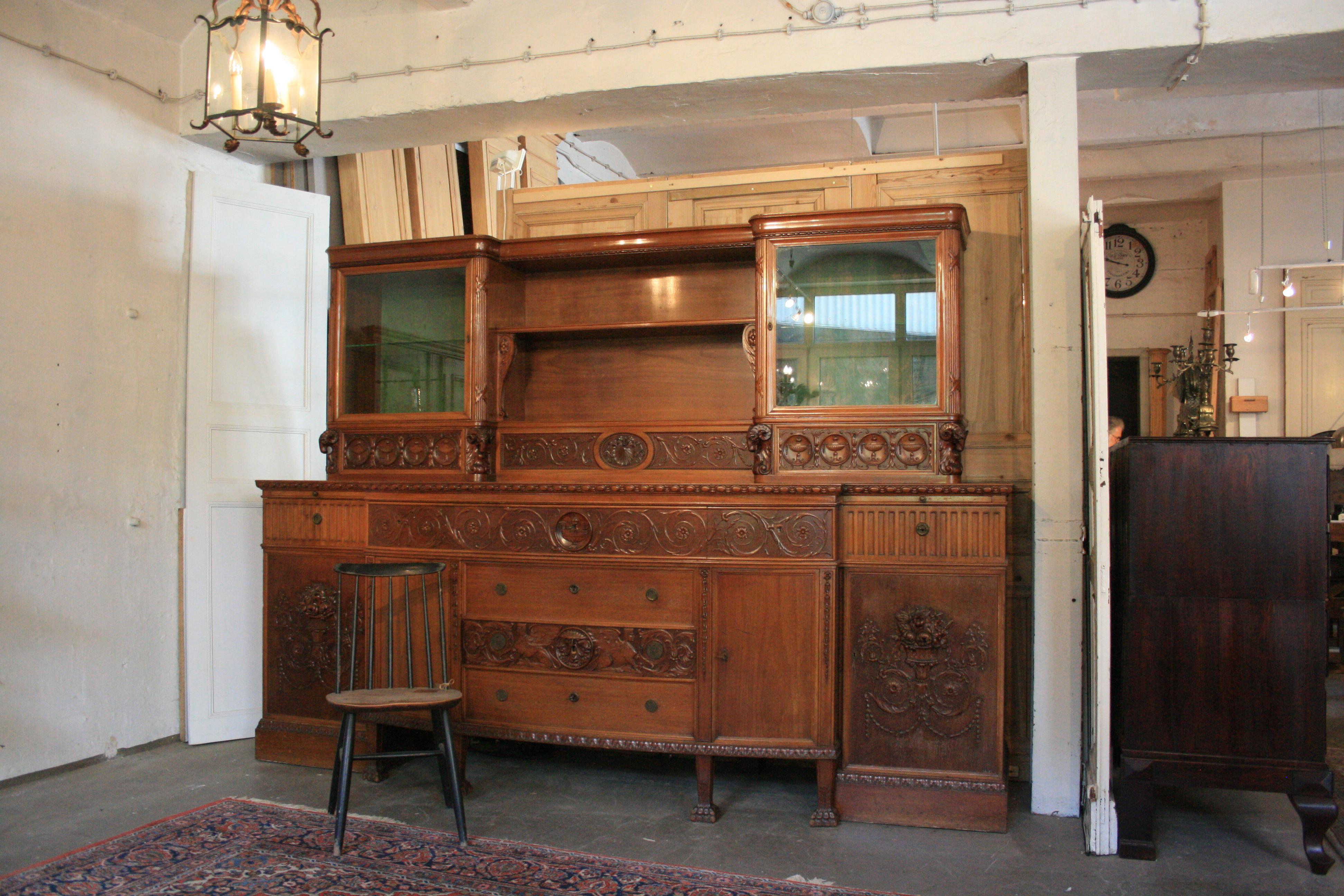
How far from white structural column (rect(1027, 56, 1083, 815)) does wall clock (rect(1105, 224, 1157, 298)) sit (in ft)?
21.9

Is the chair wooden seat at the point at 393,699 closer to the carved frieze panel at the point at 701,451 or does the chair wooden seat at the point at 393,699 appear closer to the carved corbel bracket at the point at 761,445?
the carved frieze panel at the point at 701,451

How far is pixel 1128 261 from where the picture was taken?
9391 millimetres

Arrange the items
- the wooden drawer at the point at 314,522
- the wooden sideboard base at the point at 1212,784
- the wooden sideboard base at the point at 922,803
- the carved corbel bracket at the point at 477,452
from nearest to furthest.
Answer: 1. the wooden sideboard base at the point at 1212,784
2. the wooden sideboard base at the point at 922,803
3. the wooden drawer at the point at 314,522
4. the carved corbel bracket at the point at 477,452

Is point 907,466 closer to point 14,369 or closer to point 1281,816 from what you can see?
point 1281,816

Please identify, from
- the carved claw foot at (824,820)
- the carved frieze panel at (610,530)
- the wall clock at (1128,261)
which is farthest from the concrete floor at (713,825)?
the wall clock at (1128,261)

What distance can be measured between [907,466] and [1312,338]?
6.88 metres

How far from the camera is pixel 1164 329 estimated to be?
366 inches

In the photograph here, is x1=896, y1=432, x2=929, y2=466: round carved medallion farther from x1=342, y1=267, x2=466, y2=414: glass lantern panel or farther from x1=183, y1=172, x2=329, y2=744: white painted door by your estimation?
x1=183, y1=172, x2=329, y2=744: white painted door

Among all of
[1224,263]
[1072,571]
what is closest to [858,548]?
[1072,571]

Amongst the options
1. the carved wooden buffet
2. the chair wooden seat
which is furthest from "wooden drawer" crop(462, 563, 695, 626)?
the chair wooden seat

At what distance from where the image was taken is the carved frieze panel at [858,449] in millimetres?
3430

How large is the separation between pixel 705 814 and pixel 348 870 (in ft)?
3.77

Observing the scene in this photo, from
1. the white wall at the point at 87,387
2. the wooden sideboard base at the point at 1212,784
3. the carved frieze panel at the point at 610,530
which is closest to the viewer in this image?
the wooden sideboard base at the point at 1212,784

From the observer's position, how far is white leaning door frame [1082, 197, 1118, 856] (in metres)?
2.87
